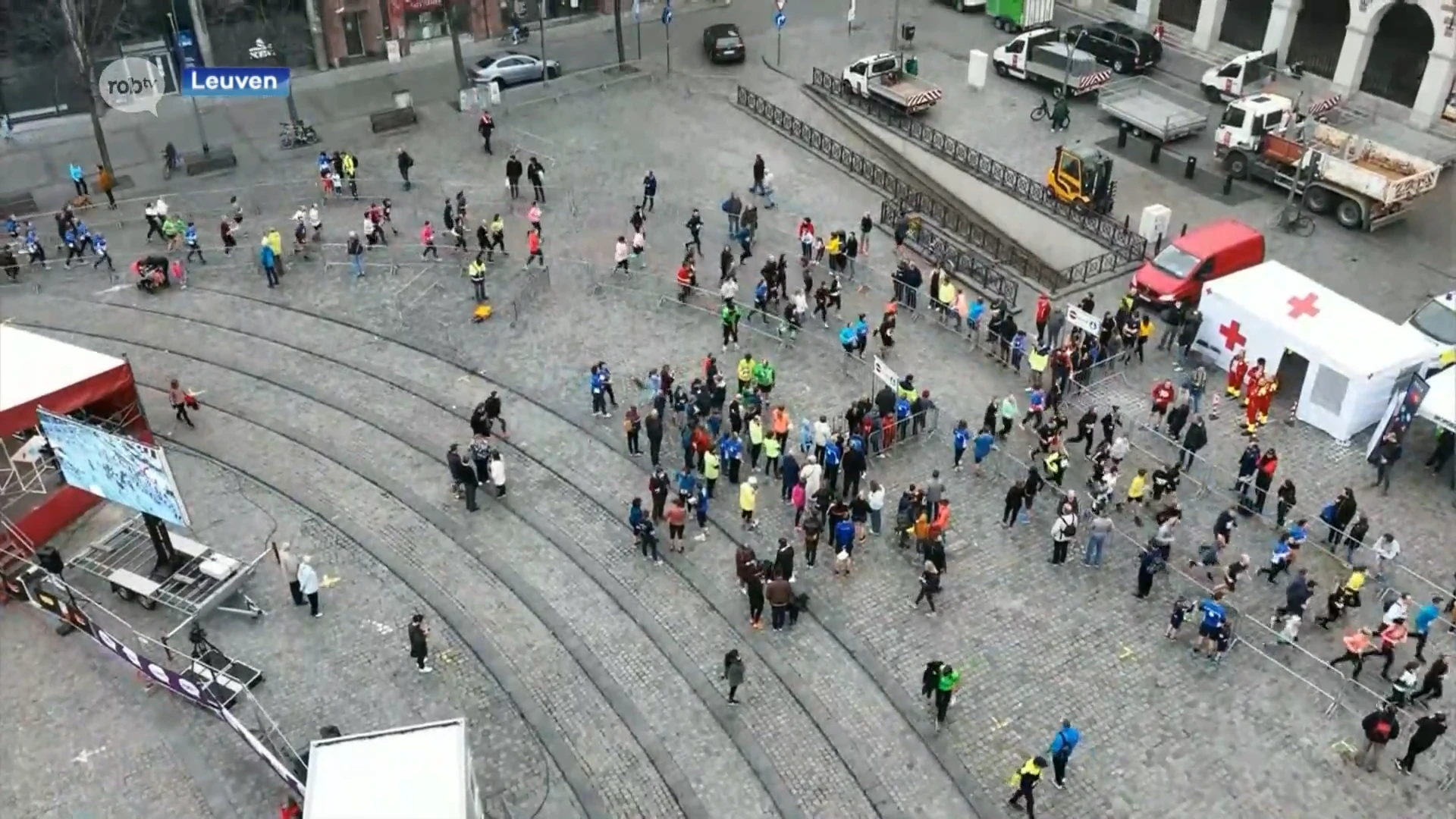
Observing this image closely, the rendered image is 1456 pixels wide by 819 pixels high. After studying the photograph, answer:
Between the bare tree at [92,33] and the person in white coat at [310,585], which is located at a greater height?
the bare tree at [92,33]

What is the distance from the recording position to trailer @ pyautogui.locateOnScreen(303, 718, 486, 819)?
16141mm

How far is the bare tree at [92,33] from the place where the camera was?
35.1 m

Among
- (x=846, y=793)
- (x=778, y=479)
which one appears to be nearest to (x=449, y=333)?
(x=778, y=479)

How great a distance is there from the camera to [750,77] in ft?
145

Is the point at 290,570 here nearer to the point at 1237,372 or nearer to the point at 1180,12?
the point at 1237,372

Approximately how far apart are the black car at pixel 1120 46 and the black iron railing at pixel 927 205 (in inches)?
431

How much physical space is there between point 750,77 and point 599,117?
6257 mm

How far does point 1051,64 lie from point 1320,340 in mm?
19268

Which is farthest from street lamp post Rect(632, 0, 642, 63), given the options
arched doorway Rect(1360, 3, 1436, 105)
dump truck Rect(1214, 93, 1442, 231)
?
arched doorway Rect(1360, 3, 1436, 105)

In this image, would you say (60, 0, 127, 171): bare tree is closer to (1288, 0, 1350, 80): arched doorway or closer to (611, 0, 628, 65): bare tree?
(611, 0, 628, 65): bare tree

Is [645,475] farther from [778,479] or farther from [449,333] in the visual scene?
[449,333]

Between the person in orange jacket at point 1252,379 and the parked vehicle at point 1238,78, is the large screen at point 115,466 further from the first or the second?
the parked vehicle at point 1238,78

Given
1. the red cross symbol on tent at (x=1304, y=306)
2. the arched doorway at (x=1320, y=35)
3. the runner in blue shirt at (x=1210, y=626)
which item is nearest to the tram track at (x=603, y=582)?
the runner in blue shirt at (x=1210, y=626)

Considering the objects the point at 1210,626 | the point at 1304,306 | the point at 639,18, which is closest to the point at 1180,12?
the point at 639,18
